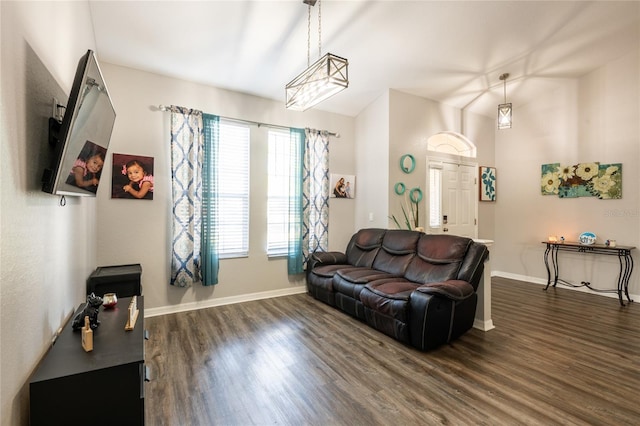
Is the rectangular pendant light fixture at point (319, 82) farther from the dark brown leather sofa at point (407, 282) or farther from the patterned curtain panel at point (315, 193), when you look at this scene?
the dark brown leather sofa at point (407, 282)

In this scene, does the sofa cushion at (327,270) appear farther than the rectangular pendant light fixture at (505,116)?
No

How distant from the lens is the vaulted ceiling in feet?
9.41

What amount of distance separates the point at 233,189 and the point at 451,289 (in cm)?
296

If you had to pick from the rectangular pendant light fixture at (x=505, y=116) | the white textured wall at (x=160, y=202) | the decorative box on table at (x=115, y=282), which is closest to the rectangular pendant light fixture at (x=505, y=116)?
the rectangular pendant light fixture at (x=505, y=116)

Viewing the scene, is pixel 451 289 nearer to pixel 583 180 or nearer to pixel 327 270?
pixel 327 270

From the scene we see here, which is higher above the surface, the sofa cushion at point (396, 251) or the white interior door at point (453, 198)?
the white interior door at point (453, 198)

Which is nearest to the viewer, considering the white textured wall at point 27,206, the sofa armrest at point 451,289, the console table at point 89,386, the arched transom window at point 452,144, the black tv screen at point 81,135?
the white textured wall at point 27,206

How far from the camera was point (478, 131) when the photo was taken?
225 inches

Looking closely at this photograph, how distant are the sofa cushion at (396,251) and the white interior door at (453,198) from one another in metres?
1.33

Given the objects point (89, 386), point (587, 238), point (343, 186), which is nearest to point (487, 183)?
point (587, 238)

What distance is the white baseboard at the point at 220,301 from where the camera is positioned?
11.8ft

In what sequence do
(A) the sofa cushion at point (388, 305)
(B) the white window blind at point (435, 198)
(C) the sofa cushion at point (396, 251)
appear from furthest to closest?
1. (B) the white window blind at point (435, 198)
2. (C) the sofa cushion at point (396, 251)
3. (A) the sofa cushion at point (388, 305)

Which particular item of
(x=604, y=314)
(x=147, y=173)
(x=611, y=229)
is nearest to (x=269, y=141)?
(x=147, y=173)

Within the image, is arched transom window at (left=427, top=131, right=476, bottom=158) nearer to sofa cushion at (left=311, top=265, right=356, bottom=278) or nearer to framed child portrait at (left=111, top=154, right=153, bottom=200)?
sofa cushion at (left=311, top=265, right=356, bottom=278)
